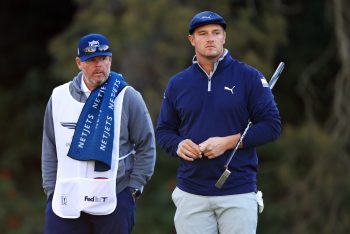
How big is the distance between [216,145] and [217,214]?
0.42 metres

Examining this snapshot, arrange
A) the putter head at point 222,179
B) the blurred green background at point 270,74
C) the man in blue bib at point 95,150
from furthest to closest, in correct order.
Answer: the blurred green background at point 270,74 < the man in blue bib at point 95,150 < the putter head at point 222,179

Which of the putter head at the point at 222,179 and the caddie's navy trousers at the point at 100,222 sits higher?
the putter head at the point at 222,179

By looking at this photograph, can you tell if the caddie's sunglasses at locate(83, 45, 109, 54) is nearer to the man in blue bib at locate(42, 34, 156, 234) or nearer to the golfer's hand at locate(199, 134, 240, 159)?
the man in blue bib at locate(42, 34, 156, 234)

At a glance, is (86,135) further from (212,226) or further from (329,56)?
(329,56)

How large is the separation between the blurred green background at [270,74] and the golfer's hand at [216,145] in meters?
7.04

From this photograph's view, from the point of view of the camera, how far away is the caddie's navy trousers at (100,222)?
18.9 feet

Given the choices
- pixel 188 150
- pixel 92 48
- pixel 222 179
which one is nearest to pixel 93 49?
pixel 92 48

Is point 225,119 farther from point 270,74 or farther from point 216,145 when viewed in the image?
point 270,74

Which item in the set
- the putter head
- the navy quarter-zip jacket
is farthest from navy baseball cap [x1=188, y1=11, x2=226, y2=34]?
the putter head

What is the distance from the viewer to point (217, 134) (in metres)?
5.48

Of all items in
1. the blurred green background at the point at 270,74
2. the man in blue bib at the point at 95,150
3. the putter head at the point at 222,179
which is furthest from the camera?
the blurred green background at the point at 270,74

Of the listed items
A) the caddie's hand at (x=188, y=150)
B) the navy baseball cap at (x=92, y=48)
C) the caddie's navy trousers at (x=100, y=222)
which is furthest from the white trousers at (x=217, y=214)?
the navy baseball cap at (x=92, y=48)

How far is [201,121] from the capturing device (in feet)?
18.1

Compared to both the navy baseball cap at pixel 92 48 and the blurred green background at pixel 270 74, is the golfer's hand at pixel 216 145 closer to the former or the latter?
the navy baseball cap at pixel 92 48
